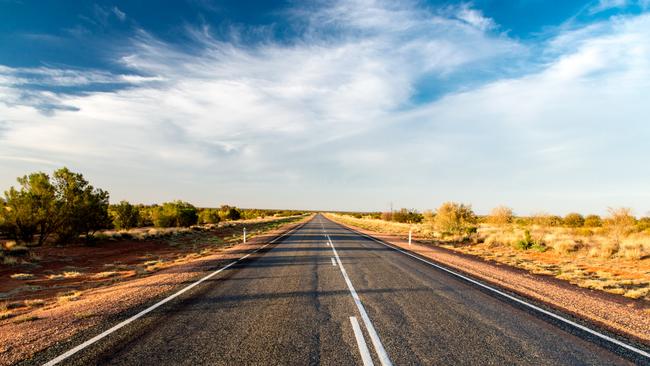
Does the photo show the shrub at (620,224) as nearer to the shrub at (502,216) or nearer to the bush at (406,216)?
the shrub at (502,216)

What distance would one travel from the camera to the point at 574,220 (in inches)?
1775

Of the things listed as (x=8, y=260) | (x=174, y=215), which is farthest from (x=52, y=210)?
(x=174, y=215)

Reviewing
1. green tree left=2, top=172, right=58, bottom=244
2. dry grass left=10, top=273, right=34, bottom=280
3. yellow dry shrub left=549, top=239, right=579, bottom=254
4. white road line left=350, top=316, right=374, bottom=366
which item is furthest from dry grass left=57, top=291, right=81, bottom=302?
yellow dry shrub left=549, top=239, right=579, bottom=254

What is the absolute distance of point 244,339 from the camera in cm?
498

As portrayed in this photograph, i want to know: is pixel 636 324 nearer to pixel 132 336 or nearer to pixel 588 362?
pixel 588 362

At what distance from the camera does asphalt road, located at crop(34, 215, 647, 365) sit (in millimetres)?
4395

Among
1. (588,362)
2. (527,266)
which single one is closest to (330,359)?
(588,362)

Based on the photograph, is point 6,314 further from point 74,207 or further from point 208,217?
point 208,217

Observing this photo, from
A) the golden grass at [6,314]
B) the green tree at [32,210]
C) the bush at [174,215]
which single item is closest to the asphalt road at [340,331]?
the golden grass at [6,314]

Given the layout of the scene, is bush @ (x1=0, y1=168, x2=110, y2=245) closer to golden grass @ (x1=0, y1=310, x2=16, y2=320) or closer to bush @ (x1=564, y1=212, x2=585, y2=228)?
golden grass @ (x1=0, y1=310, x2=16, y2=320)

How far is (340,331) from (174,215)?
40.4 meters

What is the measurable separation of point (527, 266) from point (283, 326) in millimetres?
13612

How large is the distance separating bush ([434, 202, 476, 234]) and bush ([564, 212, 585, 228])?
21473 millimetres

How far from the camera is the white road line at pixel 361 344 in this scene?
4197 mm
